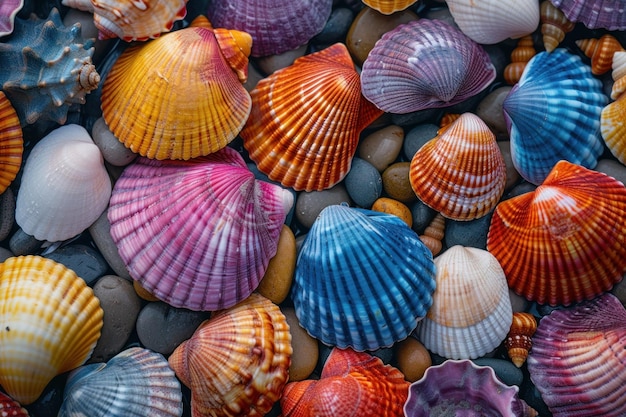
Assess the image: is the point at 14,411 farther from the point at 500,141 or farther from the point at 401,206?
the point at 500,141

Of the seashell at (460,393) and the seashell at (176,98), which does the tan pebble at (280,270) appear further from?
the seashell at (460,393)

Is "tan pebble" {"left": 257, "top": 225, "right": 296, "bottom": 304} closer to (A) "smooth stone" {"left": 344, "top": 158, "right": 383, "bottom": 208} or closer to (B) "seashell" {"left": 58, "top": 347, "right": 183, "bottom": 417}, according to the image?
(A) "smooth stone" {"left": 344, "top": 158, "right": 383, "bottom": 208}

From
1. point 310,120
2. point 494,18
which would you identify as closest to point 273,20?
point 310,120

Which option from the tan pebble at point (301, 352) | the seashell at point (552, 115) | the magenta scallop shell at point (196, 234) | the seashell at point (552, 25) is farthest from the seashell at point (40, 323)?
the seashell at point (552, 25)

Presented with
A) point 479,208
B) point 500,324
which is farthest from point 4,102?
point 500,324

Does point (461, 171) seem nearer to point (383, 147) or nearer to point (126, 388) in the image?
point (383, 147)
